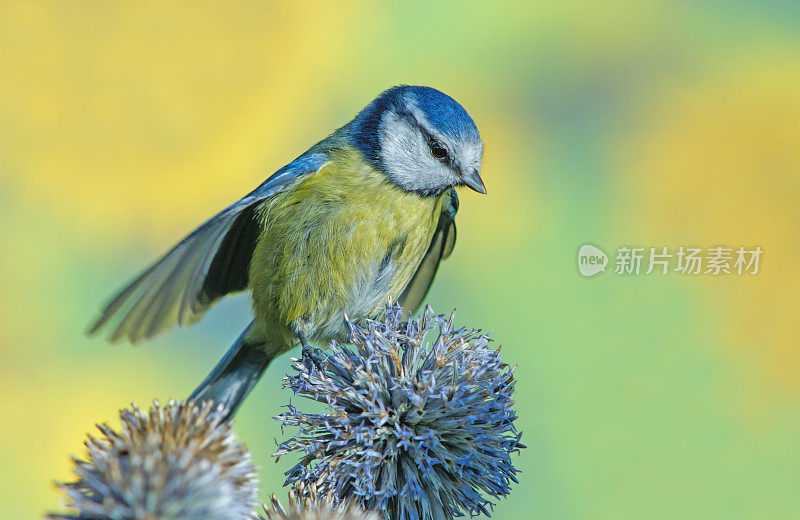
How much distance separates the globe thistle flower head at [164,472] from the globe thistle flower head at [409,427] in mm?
201

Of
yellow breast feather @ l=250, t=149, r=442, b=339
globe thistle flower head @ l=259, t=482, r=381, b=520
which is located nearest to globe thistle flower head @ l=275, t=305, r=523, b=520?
globe thistle flower head @ l=259, t=482, r=381, b=520

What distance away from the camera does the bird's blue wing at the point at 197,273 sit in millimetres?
872

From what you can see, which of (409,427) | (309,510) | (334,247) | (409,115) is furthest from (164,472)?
(409,115)

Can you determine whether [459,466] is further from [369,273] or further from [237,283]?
[237,283]

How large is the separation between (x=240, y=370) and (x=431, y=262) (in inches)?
13.4

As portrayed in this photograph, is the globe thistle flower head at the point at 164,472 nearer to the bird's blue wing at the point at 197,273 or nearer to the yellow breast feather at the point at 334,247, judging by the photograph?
the bird's blue wing at the point at 197,273

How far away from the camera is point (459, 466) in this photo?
0.68 metres

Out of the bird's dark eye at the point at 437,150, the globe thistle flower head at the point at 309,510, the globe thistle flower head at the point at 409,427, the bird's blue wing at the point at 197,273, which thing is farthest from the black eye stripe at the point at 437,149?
the globe thistle flower head at the point at 309,510

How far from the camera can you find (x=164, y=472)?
43 cm

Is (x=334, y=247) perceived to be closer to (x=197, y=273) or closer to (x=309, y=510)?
(x=197, y=273)

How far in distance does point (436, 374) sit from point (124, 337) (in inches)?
16.3

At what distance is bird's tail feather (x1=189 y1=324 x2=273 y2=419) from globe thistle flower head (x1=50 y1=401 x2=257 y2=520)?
1.89 feet

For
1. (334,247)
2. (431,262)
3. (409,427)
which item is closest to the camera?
(409,427)

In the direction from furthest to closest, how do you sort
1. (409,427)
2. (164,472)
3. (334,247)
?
(334,247), (409,427), (164,472)
